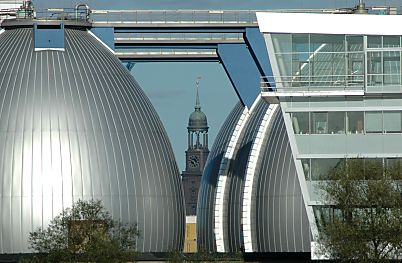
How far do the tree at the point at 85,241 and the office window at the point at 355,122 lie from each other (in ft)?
37.7

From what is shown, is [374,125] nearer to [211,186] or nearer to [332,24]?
[332,24]

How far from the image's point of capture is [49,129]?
10656 cm

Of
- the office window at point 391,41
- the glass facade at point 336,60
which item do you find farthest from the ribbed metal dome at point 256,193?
the office window at point 391,41

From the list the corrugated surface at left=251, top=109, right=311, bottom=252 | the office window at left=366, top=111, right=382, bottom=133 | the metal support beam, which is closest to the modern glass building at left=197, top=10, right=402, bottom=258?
the office window at left=366, top=111, right=382, bottom=133

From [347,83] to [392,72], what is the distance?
2.19m

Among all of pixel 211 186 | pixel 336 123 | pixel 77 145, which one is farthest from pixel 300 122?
pixel 211 186

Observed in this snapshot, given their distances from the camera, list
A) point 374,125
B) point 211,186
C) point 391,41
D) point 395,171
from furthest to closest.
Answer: point 211,186 → point 374,125 → point 391,41 → point 395,171

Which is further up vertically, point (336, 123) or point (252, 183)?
point (336, 123)

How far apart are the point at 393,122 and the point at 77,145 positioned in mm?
21844

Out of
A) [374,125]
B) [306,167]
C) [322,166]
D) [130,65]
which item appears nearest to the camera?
[322,166]

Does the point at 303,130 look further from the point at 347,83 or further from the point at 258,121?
the point at 258,121

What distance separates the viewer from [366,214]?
8450 centimetres

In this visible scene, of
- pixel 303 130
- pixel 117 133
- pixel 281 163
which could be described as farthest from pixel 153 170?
pixel 303 130

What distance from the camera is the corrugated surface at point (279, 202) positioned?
115312 mm
